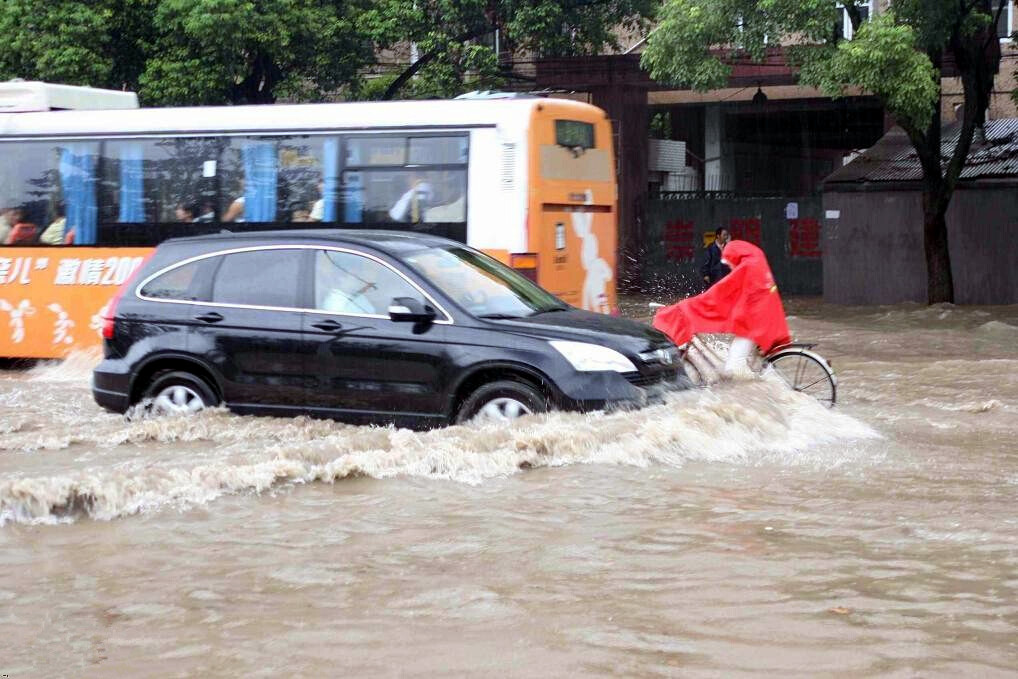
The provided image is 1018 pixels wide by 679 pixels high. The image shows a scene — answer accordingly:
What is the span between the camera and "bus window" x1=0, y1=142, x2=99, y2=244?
14.8 m

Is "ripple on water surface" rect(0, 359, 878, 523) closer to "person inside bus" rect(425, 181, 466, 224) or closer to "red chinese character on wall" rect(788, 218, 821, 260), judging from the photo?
"person inside bus" rect(425, 181, 466, 224)

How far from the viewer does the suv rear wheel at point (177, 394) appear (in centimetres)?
956

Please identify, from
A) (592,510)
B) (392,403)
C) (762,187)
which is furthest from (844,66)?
(762,187)

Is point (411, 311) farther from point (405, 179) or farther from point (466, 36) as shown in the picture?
point (466, 36)

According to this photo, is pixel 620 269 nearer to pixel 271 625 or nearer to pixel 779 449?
pixel 779 449

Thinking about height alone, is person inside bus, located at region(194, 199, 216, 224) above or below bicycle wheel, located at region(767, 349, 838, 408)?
above

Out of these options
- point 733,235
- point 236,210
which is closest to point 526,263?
point 236,210

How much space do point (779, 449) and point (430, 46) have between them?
17764 millimetres

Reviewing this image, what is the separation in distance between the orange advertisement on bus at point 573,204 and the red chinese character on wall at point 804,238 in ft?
49.1

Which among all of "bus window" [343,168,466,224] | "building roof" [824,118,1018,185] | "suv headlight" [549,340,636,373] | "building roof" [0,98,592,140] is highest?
"building roof" [824,118,1018,185]

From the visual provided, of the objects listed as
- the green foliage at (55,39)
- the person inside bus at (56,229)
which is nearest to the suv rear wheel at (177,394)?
the person inside bus at (56,229)

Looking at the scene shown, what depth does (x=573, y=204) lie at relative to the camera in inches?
538

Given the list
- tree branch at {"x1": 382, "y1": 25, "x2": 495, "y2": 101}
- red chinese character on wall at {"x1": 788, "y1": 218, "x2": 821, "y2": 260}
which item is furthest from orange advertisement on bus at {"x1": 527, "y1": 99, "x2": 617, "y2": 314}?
red chinese character on wall at {"x1": 788, "y1": 218, "x2": 821, "y2": 260}

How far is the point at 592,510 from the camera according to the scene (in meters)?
7.27
